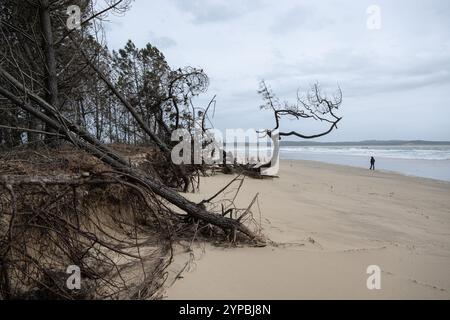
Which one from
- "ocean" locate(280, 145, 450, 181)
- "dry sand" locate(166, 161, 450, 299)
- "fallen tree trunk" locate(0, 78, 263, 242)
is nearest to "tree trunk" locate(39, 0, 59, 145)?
"fallen tree trunk" locate(0, 78, 263, 242)

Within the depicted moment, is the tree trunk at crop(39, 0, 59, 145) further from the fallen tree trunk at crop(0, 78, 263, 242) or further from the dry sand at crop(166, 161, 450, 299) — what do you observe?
the dry sand at crop(166, 161, 450, 299)

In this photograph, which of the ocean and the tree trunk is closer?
the tree trunk

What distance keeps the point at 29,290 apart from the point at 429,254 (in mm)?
4422

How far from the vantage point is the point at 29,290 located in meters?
2.85

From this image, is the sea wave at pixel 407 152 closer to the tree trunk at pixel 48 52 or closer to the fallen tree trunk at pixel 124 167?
the fallen tree trunk at pixel 124 167

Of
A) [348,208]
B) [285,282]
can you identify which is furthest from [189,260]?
[348,208]

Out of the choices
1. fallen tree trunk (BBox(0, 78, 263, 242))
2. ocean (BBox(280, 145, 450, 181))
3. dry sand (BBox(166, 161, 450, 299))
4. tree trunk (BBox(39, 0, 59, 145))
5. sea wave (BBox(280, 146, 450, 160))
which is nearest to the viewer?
dry sand (BBox(166, 161, 450, 299))

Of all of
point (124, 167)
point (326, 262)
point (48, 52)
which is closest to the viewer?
point (326, 262)

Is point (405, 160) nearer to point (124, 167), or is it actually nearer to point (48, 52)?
point (48, 52)

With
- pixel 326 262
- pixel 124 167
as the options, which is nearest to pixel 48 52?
pixel 124 167

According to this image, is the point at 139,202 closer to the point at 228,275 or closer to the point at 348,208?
the point at 228,275

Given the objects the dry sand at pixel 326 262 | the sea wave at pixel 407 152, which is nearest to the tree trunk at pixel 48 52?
the dry sand at pixel 326 262
